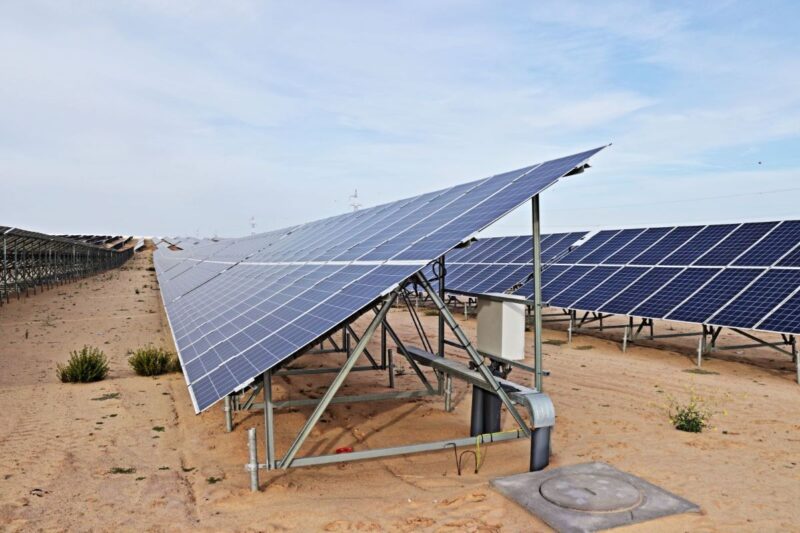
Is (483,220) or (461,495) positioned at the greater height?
(483,220)

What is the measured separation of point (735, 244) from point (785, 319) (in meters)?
5.12

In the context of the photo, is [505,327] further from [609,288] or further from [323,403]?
[609,288]

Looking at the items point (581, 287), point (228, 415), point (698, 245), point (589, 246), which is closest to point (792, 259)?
point (698, 245)

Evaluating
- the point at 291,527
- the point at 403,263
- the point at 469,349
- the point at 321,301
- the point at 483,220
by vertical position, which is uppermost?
the point at 483,220

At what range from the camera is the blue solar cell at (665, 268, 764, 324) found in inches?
590

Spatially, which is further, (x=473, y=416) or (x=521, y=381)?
(x=521, y=381)

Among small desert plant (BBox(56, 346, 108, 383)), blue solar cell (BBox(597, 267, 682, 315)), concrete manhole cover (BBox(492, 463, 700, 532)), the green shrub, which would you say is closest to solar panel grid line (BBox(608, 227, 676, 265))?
blue solar cell (BBox(597, 267, 682, 315))

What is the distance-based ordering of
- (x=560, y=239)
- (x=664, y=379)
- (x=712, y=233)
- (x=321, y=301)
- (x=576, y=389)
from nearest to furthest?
1. (x=321, y=301)
2. (x=576, y=389)
3. (x=664, y=379)
4. (x=712, y=233)
5. (x=560, y=239)

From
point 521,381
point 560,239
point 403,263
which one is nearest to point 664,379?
point 521,381

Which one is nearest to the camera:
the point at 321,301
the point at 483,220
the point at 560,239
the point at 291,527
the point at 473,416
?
the point at 291,527

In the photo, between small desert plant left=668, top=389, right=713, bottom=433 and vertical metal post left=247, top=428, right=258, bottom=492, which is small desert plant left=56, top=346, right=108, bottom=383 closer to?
vertical metal post left=247, top=428, right=258, bottom=492

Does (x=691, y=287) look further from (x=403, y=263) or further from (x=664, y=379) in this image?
(x=403, y=263)

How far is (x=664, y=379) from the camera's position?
13.6 metres

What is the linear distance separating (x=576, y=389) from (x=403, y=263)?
7813 millimetres
